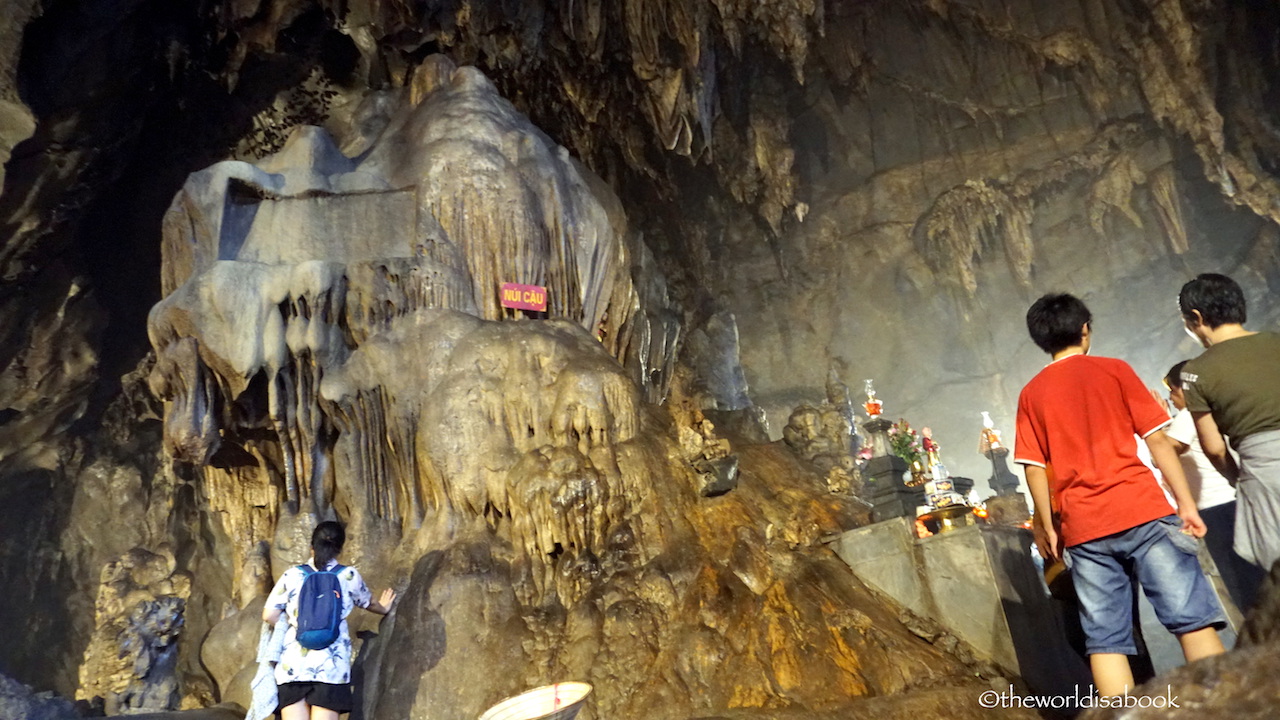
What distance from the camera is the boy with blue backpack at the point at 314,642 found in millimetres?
3246

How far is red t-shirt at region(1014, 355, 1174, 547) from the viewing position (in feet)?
7.63

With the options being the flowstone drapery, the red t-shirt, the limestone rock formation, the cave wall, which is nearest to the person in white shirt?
the red t-shirt

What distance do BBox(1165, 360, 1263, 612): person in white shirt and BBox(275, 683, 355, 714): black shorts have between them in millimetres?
3340

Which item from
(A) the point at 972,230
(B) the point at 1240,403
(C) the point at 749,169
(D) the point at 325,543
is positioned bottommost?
(B) the point at 1240,403

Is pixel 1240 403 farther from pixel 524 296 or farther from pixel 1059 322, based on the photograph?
pixel 524 296

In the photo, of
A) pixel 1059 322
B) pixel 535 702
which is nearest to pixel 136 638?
pixel 535 702

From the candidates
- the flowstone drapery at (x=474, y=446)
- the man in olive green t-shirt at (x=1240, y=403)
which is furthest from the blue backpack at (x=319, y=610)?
the man in olive green t-shirt at (x=1240, y=403)

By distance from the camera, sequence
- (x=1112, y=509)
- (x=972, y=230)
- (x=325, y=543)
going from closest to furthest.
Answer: (x=1112, y=509) < (x=325, y=543) < (x=972, y=230)

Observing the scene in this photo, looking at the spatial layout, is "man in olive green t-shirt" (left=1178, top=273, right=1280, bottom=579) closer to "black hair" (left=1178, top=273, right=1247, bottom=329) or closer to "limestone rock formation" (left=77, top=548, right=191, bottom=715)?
"black hair" (left=1178, top=273, right=1247, bottom=329)

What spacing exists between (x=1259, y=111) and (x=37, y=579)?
60.5 feet

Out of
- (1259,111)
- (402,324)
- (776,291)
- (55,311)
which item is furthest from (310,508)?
(1259,111)

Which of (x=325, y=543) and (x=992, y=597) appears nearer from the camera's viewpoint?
(x=325, y=543)

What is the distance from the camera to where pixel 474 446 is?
6.09 meters

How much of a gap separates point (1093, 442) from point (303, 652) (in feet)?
9.94
